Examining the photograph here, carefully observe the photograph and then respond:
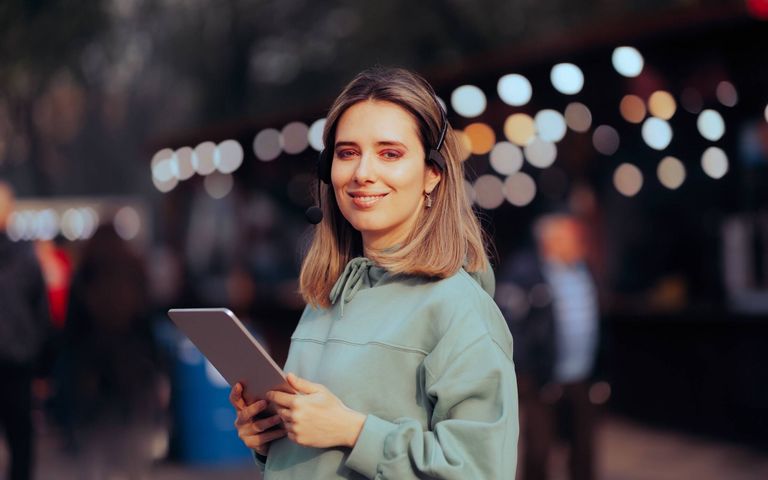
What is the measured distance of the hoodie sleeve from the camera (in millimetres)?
2094

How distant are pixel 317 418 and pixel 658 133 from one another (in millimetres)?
6195

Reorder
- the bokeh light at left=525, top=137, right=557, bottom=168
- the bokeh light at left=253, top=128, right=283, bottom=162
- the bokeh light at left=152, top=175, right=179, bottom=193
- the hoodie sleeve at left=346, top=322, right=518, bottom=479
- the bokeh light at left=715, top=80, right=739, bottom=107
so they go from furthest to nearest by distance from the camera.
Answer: the bokeh light at left=152, top=175, right=179, bottom=193, the bokeh light at left=253, top=128, right=283, bottom=162, the bokeh light at left=525, top=137, right=557, bottom=168, the bokeh light at left=715, top=80, right=739, bottom=107, the hoodie sleeve at left=346, top=322, right=518, bottom=479

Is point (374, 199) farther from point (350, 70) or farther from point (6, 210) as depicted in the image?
point (350, 70)

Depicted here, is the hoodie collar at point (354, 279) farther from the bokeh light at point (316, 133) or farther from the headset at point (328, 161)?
the bokeh light at point (316, 133)

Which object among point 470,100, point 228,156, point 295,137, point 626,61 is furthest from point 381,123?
point 228,156

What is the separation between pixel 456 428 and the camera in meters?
2.10

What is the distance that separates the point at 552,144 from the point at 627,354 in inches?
85.6

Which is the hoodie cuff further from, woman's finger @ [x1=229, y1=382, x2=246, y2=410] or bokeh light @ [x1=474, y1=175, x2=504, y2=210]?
bokeh light @ [x1=474, y1=175, x2=504, y2=210]

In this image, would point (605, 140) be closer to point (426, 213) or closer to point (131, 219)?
point (426, 213)

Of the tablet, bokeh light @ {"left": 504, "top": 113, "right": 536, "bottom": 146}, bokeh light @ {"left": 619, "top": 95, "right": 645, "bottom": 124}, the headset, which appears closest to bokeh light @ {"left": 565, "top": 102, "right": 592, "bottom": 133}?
bokeh light @ {"left": 504, "top": 113, "right": 536, "bottom": 146}

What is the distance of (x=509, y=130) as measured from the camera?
955cm

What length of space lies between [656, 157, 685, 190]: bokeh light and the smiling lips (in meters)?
8.20

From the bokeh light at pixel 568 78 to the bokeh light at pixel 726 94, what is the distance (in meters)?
1.37

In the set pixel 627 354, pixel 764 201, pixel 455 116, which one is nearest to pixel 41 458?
pixel 455 116
